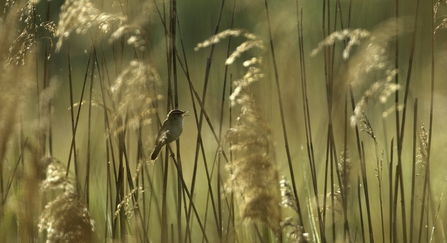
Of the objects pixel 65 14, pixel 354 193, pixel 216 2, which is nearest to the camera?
pixel 65 14

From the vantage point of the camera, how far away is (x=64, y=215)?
1.50 m

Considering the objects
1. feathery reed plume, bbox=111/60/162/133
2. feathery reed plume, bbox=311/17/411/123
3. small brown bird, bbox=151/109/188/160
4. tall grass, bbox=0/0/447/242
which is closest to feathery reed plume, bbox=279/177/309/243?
tall grass, bbox=0/0/447/242

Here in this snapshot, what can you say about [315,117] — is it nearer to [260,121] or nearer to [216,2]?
[260,121]

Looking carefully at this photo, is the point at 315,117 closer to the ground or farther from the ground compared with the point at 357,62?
farther from the ground

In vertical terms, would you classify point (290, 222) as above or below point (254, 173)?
below

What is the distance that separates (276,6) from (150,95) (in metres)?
3.93

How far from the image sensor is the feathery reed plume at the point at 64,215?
1.48 meters

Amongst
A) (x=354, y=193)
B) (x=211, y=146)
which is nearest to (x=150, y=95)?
(x=354, y=193)

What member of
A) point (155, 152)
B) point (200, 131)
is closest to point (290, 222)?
point (200, 131)

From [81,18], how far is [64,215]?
536 mm

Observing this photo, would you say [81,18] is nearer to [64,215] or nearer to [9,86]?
[9,86]

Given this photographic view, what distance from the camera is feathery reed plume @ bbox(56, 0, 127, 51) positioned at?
1714mm

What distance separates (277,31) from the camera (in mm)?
2111

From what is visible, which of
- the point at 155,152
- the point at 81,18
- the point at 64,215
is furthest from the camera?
the point at 155,152
